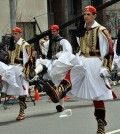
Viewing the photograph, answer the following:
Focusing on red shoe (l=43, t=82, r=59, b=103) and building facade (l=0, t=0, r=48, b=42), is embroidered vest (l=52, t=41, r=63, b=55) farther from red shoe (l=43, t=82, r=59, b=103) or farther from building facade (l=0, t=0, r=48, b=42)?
building facade (l=0, t=0, r=48, b=42)

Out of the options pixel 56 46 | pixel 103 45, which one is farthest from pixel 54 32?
pixel 103 45

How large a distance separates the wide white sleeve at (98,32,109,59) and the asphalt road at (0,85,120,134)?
208 cm

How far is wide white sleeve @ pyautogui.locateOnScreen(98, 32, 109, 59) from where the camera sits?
→ 7863 mm

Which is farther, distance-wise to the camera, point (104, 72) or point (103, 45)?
point (103, 45)

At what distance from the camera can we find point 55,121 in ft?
36.3

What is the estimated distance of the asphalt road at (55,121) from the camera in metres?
9.83

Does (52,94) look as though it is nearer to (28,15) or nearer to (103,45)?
(103,45)

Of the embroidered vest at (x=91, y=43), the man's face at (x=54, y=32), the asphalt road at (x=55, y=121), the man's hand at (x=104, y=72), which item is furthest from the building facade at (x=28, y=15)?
the man's hand at (x=104, y=72)

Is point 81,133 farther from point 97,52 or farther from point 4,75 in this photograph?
point 4,75

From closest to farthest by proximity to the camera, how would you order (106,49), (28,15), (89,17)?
(106,49) → (89,17) → (28,15)

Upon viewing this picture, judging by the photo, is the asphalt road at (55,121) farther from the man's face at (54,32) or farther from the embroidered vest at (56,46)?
the man's face at (54,32)

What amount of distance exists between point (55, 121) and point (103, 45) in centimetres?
361

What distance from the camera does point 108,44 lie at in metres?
7.86

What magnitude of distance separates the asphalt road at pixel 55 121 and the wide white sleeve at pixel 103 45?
6.81ft
